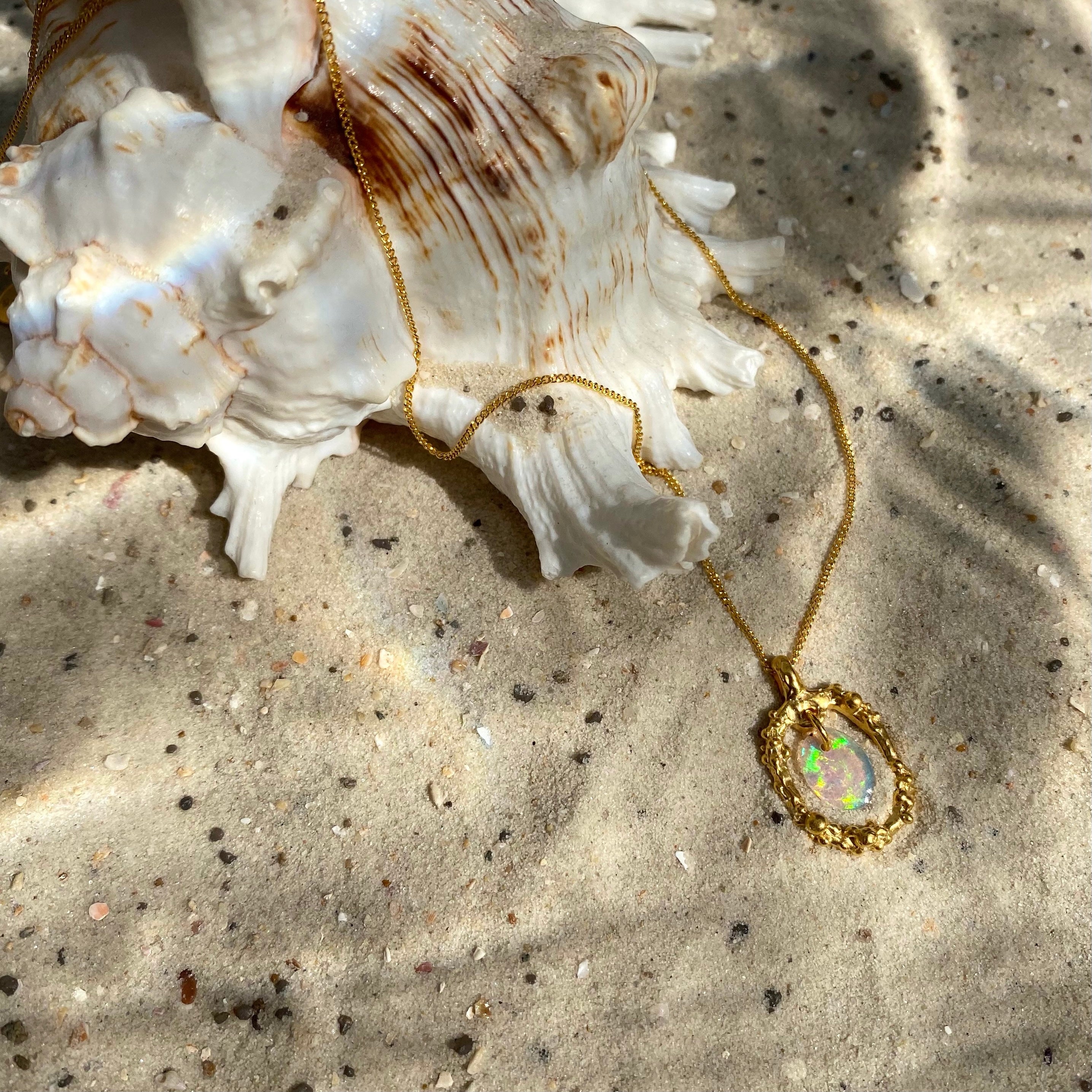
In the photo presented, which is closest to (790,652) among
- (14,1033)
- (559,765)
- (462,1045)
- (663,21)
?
(559,765)

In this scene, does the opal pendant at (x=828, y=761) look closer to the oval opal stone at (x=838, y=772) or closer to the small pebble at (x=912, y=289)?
the oval opal stone at (x=838, y=772)

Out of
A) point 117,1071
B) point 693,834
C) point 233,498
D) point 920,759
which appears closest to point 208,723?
point 233,498

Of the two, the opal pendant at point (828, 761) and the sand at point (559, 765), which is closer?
the sand at point (559, 765)

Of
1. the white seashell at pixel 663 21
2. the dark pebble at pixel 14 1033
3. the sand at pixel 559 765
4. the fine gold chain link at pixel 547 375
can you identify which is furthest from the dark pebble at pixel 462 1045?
the white seashell at pixel 663 21

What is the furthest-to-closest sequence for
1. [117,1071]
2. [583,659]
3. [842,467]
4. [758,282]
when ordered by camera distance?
[758,282] → [842,467] → [583,659] → [117,1071]

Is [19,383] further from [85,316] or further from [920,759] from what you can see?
[920,759]

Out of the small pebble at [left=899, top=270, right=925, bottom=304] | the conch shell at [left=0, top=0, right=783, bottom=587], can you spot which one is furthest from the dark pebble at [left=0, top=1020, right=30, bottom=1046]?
the small pebble at [left=899, top=270, right=925, bottom=304]

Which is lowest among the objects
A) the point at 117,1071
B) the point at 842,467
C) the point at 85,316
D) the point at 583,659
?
the point at 117,1071
